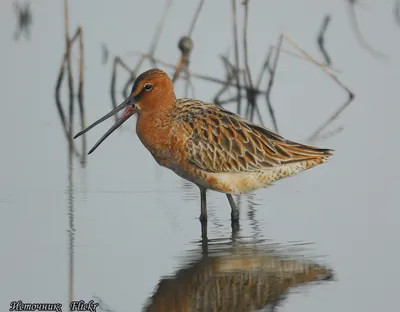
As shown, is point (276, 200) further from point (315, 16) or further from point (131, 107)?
point (315, 16)

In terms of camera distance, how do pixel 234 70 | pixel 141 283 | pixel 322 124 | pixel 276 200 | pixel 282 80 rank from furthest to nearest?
1. pixel 282 80
2. pixel 234 70
3. pixel 322 124
4. pixel 276 200
5. pixel 141 283

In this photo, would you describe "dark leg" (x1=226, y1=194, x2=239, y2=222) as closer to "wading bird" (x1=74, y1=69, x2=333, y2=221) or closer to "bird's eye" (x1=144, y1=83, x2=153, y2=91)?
"wading bird" (x1=74, y1=69, x2=333, y2=221)

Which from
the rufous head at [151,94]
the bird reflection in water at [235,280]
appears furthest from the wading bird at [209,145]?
the bird reflection in water at [235,280]

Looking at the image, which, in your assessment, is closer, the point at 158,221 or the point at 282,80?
the point at 158,221

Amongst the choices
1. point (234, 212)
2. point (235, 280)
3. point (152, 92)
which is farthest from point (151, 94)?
point (235, 280)

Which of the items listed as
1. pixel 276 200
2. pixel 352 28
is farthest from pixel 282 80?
pixel 276 200

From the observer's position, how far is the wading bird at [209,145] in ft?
29.0

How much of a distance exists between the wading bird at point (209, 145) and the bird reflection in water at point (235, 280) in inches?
28.4

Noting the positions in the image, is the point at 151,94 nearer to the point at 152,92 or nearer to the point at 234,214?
the point at 152,92

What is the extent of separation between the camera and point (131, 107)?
9.15 metres

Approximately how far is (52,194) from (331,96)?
4.71m

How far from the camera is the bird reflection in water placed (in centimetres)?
701

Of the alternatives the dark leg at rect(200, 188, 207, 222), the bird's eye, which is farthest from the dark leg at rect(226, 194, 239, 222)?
the bird's eye

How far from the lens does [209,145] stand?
8.91 m
